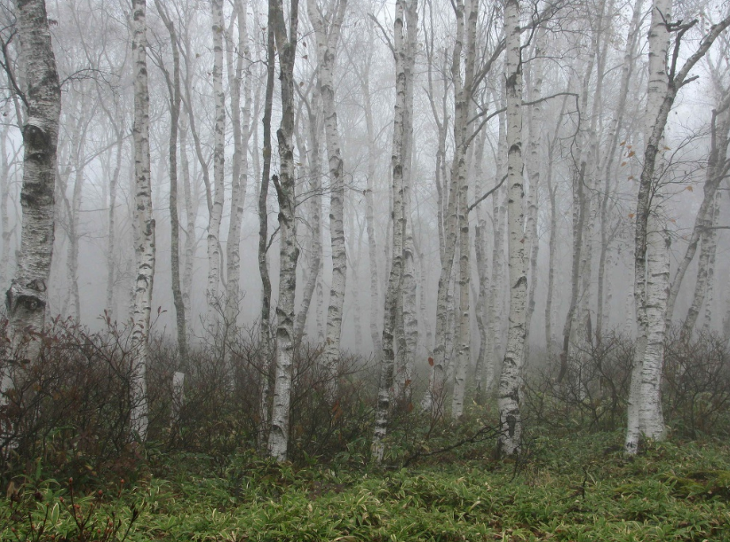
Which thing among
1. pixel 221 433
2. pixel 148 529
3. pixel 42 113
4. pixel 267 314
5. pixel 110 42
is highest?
pixel 110 42

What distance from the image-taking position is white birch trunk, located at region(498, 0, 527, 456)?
5.54 metres

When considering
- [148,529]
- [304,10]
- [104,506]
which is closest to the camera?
[148,529]

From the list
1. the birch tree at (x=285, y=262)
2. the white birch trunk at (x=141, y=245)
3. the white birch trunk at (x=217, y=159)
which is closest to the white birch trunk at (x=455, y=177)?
the birch tree at (x=285, y=262)

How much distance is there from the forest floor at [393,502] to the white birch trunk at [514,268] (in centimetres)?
41

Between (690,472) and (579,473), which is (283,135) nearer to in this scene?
(579,473)

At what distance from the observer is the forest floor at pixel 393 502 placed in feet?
10.5

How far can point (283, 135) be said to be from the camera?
505cm

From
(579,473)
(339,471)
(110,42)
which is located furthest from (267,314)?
(110,42)

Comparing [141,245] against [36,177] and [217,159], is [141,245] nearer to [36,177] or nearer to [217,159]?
[36,177]

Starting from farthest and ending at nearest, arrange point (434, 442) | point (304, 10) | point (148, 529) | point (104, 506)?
point (304, 10) < point (434, 442) < point (104, 506) < point (148, 529)

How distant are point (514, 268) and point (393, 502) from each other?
3.16m

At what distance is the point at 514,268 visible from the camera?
19.0ft

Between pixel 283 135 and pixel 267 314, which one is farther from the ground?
pixel 283 135

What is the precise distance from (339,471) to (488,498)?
1.56 meters
